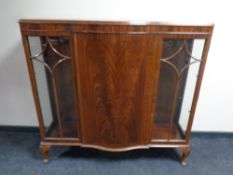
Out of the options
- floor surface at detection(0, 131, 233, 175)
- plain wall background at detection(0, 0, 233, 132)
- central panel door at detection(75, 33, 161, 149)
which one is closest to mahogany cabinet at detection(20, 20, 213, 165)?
central panel door at detection(75, 33, 161, 149)

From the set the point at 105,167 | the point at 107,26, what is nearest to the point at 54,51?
the point at 107,26

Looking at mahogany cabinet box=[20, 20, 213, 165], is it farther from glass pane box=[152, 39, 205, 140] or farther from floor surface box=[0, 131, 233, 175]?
floor surface box=[0, 131, 233, 175]

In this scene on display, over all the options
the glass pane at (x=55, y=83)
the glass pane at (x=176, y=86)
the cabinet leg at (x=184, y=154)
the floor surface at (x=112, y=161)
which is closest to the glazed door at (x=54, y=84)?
the glass pane at (x=55, y=83)

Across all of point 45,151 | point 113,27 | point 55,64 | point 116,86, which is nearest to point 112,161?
point 45,151

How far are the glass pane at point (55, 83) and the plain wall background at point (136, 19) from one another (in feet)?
1.03

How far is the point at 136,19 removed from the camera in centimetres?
135

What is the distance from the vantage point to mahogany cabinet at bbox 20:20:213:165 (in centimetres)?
108

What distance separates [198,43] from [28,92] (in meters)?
1.29

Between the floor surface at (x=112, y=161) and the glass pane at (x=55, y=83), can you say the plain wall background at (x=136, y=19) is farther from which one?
the glass pane at (x=55, y=83)

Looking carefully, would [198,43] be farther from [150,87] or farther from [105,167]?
[105,167]

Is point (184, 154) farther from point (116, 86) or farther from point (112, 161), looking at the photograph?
point (116, 86)

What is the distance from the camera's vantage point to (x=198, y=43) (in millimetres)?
1146

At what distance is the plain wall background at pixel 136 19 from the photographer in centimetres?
132

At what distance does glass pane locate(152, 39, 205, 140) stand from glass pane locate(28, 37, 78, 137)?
0.56 m
